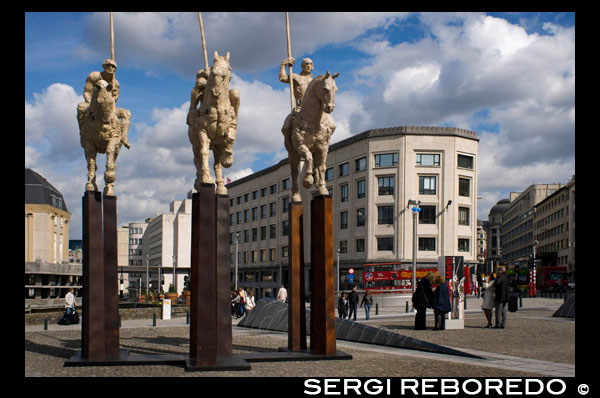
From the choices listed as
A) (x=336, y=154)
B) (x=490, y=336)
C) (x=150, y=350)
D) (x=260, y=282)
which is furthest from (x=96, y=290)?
(x=260, y=282)

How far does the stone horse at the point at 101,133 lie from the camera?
43.4 ft

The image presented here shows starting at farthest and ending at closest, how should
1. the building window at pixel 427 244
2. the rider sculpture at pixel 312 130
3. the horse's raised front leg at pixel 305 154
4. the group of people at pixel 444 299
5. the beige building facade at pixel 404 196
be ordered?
the beige building facade at pixel 404 196 → the building window at pixel 427 244 → the group of people at pixel 444 299 → the horse's raised front leg at pixel 305 154 → the rider sculpture at pixel 312 130

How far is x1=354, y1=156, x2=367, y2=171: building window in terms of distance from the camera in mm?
62688

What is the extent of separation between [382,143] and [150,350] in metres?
48.8

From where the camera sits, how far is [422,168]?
2381 inches

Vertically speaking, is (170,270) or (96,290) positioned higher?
(96,290)

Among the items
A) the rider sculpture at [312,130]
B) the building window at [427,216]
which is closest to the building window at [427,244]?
the building window at [427,216]

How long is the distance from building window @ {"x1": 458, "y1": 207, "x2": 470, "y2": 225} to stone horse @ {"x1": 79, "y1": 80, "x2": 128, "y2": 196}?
5066cm

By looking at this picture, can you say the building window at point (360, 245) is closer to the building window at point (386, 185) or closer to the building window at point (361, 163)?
the building window at point (386, 185)

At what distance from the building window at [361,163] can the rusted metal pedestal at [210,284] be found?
51.3 meters

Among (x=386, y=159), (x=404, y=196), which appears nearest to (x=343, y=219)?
(x=404, y=196)

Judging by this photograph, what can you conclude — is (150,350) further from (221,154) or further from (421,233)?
(421,233)

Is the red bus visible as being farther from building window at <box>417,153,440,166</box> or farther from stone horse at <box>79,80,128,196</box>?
stone horse at <box>79,80,128,196</box>

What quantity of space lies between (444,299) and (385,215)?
4284 centimetres
